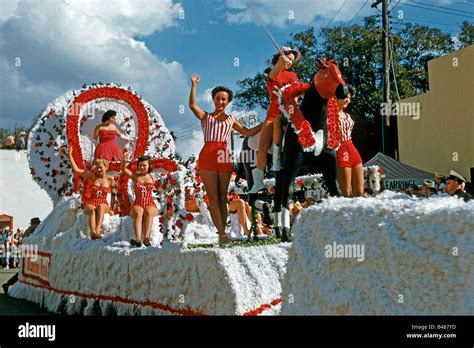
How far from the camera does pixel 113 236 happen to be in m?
6.23

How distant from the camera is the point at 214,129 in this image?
4.92 meters

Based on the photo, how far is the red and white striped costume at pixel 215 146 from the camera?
16.0ft

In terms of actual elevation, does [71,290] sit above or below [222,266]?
below

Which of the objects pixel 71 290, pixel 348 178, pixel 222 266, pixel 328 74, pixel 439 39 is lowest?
pixel 71 290

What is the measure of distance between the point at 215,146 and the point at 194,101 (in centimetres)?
41

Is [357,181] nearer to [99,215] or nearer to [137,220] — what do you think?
[137,220]

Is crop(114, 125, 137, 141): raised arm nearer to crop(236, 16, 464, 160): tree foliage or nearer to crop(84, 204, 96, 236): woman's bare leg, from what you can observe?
crop(84, 204, 96, 236): woman's bare leg

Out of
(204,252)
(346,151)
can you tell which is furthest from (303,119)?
(204,252)

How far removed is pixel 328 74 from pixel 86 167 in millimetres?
4339

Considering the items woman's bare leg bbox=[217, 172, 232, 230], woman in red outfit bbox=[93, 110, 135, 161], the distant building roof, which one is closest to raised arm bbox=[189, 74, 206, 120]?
woman's bare leg bbox=[217, 172, 232, 230]

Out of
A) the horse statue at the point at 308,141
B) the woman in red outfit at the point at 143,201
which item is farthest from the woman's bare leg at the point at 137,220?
the horse statue at the point at 308,141
